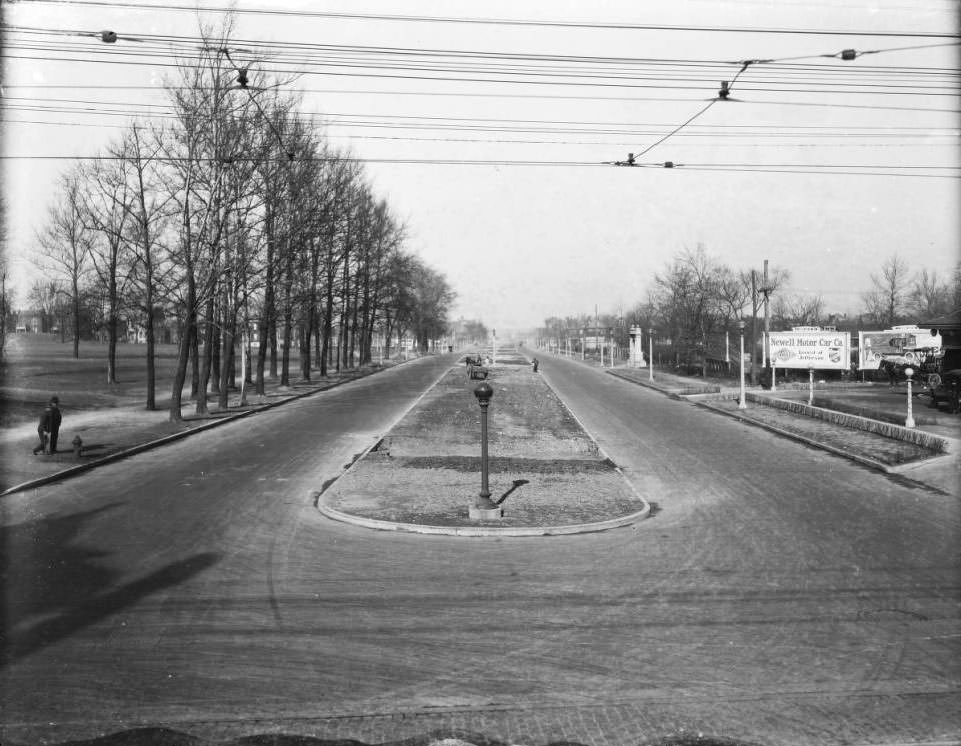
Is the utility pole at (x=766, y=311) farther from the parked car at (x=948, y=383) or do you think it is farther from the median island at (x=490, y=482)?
the median island at (x=490, y=482)

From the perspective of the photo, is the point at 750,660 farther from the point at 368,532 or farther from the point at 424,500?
the point at 424,500

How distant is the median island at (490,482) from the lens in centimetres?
1129

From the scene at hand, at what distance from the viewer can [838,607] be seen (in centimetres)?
753

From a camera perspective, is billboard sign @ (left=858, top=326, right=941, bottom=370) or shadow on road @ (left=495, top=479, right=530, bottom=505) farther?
billboard sign @ (left=858, top=326, right=941, bottom=370)

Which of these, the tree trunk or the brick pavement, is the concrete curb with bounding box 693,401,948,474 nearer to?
the brick pavement

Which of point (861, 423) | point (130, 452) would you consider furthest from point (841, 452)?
point (130, 452)

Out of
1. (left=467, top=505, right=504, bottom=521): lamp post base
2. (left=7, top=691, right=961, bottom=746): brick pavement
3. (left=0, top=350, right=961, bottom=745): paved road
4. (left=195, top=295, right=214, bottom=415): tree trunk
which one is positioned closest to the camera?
(left=7, top=691, right=961, bottom=746): brick pavement

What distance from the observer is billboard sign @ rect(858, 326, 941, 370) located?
121 ft

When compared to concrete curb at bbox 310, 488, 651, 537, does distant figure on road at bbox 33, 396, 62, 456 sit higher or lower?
higher

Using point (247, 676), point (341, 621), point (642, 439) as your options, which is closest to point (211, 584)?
point (341, 621)

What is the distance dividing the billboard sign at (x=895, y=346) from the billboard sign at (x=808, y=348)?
288 centimetres

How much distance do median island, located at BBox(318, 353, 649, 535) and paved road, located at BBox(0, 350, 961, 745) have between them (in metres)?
0.55

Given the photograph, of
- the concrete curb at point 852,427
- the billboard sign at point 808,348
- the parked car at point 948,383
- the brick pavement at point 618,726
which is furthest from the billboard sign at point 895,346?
the brick pavement at point 618,726

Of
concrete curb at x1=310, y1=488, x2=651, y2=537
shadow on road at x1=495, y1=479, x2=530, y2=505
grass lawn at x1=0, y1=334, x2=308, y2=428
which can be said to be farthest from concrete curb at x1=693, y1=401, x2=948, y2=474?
grass lawn at x1=0, y1=334, x2=308, y2=428
